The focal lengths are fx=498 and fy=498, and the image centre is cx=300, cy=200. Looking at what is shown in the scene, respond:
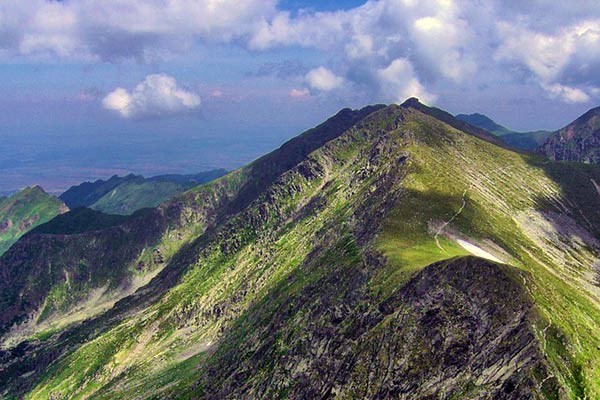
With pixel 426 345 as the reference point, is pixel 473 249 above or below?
above

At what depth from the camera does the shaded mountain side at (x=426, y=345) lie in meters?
81.6

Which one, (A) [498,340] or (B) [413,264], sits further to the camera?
(B) [413,264]

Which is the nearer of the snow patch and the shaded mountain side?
the shaded mountain side

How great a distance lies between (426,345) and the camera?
302 feet

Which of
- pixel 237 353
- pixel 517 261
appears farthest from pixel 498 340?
pixel 237 353

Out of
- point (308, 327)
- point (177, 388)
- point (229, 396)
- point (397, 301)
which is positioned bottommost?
point (177, 388)

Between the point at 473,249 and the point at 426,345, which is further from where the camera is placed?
the point at 473,249

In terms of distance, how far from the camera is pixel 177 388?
196625mm

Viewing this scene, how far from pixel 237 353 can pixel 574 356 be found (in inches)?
4732

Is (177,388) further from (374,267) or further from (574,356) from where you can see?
(574,356)

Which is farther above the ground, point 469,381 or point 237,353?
point 469,381

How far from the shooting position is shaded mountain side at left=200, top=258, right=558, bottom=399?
8162 centimetres

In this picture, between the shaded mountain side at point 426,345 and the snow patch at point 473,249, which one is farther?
the snow patch at point 473,249

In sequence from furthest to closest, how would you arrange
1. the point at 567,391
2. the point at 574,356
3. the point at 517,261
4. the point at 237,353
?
1. the point at 237,353
2. the point at 517,261
3. the point at 574,356
4. the point at 567,391
